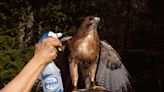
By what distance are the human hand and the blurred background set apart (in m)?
2.72

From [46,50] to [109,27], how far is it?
13.9ft

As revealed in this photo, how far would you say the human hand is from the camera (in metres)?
1.88

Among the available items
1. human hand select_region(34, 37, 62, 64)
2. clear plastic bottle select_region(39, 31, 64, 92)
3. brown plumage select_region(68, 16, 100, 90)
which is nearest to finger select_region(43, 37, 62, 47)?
human hand select_region(34, 37, 62, 64)

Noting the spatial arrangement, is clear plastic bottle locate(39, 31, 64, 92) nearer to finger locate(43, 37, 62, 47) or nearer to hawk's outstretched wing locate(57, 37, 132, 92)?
hawk's outstretched wing locate(57, 37, 132, 92)

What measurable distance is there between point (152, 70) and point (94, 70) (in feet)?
11.1

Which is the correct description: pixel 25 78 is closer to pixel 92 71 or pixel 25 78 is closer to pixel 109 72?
pixel 92 71

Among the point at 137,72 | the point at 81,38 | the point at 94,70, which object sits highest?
the point at 81,38

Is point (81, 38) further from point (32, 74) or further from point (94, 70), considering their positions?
point (32, 74)

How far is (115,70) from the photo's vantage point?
8.79ft

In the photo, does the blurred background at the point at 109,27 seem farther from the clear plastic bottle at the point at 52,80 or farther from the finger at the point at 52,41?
the finger at the point at 52,41

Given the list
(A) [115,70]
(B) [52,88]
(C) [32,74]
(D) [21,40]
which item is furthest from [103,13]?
(C) [32,74]

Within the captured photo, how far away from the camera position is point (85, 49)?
2.46 metres

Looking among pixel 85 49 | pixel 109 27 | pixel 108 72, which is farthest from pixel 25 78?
pixel 109 27

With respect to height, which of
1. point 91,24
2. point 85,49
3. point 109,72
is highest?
point 91,24
